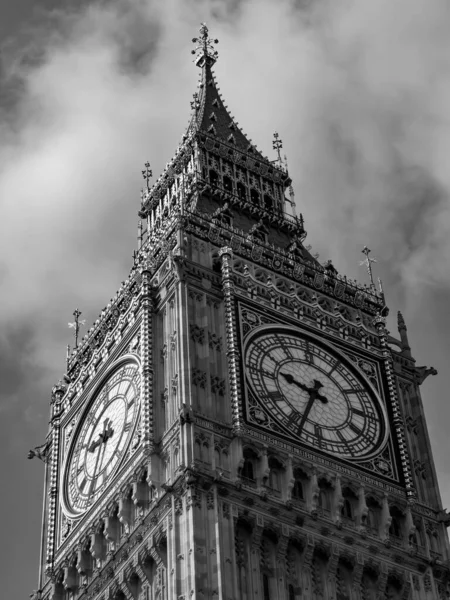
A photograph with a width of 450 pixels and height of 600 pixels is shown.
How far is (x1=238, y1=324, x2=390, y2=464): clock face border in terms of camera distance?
170 ft

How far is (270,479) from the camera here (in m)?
50.4

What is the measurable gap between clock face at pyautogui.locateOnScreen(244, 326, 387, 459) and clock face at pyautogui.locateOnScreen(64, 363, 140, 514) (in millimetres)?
3935

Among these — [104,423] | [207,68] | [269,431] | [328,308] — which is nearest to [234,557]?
[269,431]

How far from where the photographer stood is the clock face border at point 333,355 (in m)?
51.9

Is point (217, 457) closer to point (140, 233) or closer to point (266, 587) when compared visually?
point (266, 587)

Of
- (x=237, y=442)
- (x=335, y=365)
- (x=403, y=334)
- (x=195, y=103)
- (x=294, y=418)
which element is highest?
(x=195, y=103)

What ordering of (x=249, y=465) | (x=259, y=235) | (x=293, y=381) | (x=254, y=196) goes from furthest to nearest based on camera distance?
(x=254, y=196) → (x=259, y=235) → (x=293, y=381) → (x=249, y=465)

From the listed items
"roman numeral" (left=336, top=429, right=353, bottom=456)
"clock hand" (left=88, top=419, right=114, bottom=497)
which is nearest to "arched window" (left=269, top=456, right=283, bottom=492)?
A: "roman numeral" (left=336, top=429, right=353, bottom=456)

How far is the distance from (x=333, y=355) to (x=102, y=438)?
802cm

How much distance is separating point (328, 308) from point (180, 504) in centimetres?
1244

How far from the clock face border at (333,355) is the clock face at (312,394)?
0.11 ft

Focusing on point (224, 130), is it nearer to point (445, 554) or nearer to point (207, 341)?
point (207, 341)


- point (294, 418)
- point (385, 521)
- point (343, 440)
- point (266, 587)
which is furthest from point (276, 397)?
point (266, 587)

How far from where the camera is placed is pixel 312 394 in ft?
177
